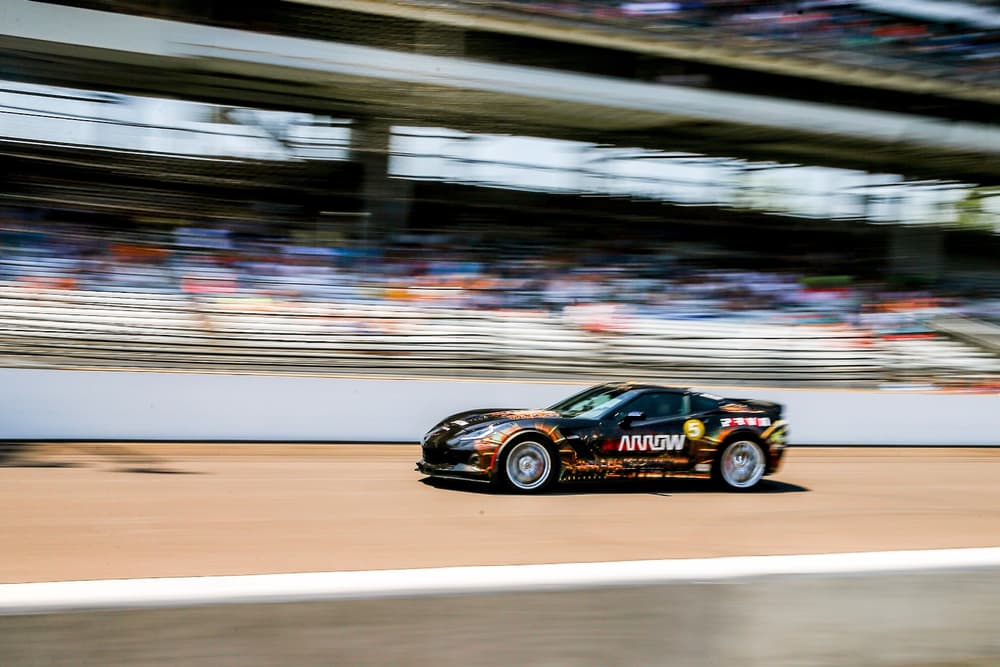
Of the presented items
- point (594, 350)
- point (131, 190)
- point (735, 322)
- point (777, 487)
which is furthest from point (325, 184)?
point (777, 487)

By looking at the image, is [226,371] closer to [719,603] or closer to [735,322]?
[735,322]

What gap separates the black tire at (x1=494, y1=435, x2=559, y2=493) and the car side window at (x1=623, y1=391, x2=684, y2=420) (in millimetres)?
909

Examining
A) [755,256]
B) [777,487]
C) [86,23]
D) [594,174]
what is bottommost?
[777,487]

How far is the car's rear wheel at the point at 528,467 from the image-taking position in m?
9.41

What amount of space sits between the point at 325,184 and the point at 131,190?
3.03 meters

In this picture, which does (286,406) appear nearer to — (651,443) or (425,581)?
(651,443)

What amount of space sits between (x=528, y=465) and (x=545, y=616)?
20.6ft

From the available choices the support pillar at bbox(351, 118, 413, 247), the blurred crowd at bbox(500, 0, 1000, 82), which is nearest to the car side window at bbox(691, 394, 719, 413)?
the support pillar at bbox(351, 118, 413, 247)

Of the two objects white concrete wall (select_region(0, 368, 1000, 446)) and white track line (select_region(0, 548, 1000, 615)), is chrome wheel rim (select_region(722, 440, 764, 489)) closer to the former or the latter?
white concrete wall (select_region(0, 368, 1000, 446))

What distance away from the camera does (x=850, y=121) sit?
67.2 feet

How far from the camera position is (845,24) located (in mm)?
19859

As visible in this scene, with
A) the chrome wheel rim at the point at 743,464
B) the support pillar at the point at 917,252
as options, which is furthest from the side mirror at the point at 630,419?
the support pillar at the point at 917,252

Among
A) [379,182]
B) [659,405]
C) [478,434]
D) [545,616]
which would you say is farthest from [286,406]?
[545,616]

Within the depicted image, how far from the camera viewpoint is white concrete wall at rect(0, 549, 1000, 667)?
2840 millimetres
